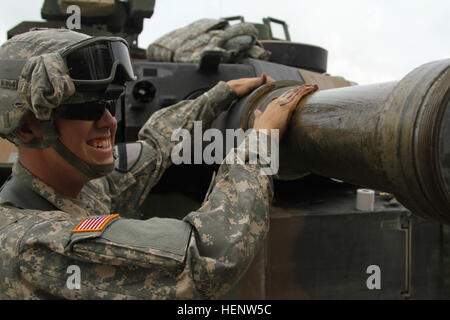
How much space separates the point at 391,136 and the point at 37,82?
1146mm

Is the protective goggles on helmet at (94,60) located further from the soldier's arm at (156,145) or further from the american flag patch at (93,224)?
the soldier's arm at (156,145)

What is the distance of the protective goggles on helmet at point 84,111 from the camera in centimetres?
173

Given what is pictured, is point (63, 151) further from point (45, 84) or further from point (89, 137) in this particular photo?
point (45, 84)

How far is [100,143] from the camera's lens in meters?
1.83

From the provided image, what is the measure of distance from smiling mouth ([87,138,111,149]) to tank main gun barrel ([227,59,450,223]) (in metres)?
0.73

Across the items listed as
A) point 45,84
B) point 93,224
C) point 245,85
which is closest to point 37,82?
point 45,84

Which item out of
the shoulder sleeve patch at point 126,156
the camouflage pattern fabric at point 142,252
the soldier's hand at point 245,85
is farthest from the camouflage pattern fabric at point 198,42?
the camouflage pattern fabric at point 142,252

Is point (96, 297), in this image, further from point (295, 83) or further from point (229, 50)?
A: point (229, 50)

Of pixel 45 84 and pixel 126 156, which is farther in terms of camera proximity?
pixel 126 156

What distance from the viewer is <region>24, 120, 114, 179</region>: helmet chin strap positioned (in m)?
1.72

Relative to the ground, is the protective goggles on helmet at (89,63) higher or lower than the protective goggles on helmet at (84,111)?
higher

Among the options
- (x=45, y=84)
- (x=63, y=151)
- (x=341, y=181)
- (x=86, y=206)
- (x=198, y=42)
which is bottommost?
(x=341, y=181)

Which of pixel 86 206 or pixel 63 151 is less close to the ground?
pixel 63 151

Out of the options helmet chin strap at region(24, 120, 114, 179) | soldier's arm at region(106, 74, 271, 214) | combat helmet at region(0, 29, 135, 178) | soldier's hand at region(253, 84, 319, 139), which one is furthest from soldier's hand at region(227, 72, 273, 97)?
helmet chin strap at region(24, 120, 114, 179)
